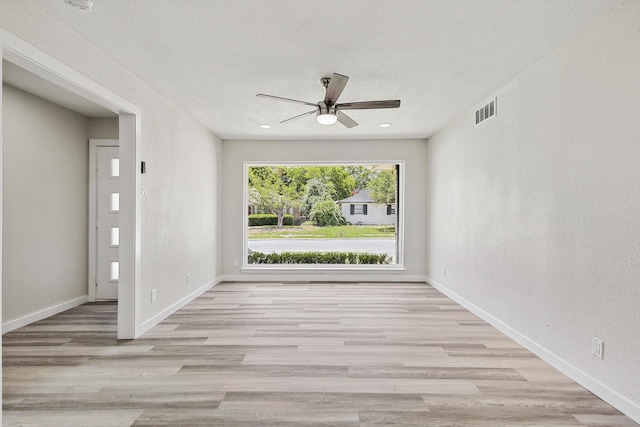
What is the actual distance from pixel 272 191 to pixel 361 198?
1.70 metres

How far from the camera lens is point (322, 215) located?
6.84m

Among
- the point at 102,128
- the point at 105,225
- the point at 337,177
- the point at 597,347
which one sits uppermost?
the point at 102,128

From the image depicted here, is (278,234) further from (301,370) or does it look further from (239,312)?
(301,370)

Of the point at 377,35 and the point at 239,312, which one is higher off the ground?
the point at 377,35

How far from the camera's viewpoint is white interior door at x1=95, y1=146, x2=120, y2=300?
16.0 ft

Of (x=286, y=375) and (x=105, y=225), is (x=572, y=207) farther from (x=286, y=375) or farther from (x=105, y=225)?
(x=105, y=225)

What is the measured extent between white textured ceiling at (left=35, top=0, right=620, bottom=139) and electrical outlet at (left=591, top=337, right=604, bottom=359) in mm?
2139

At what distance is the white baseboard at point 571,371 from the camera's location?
2.16 meters

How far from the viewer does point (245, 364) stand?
286cm

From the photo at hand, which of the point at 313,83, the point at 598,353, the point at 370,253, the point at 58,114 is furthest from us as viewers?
the point at 370,253

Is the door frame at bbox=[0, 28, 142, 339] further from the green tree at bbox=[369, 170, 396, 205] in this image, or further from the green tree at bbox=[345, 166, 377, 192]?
the green tree at bbox=[369, 170, 396, 205]

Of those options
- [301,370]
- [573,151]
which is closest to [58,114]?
[301,370]

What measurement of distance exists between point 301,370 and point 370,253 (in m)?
4.14

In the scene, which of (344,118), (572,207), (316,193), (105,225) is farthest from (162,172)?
(572,207)
